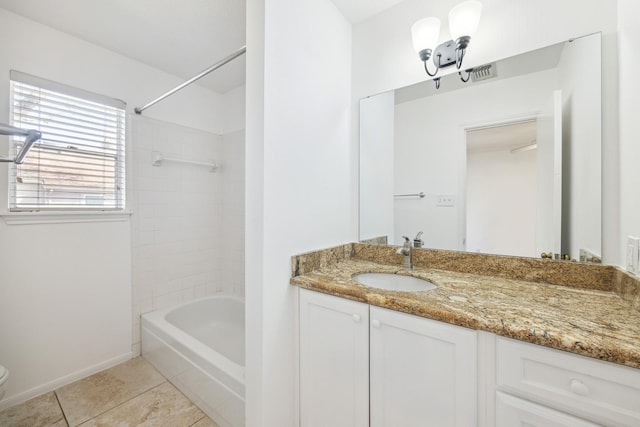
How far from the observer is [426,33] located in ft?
4.52

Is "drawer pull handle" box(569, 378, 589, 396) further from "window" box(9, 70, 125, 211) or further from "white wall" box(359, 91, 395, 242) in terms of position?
"window" box(9, 70, 125, 211)

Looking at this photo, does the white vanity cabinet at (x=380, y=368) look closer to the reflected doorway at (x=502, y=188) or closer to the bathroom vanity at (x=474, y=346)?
the bathroom vanity at (x=474, y=346)

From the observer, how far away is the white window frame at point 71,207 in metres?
1.56

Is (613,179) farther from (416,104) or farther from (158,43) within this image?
(158,43)

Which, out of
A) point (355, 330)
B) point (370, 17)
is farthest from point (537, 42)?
point (355, 330)

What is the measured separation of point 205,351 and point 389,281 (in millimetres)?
1190

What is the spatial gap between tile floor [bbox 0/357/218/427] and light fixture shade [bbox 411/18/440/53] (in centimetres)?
242

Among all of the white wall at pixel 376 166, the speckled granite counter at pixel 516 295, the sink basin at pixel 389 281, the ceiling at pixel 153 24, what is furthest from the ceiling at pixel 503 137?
the ceiling at pixel 153 24

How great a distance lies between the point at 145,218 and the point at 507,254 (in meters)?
2.56

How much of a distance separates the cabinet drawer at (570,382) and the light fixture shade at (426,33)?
4.68ft

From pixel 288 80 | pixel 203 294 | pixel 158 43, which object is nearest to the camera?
pixel 288 80

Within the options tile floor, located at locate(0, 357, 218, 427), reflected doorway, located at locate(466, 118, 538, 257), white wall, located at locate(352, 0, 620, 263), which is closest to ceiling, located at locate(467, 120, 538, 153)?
reflected doorway, located at locate(466, 118, 538, 257)

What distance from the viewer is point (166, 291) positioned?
2289 millimetres

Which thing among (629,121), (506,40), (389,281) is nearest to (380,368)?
(389,281)
